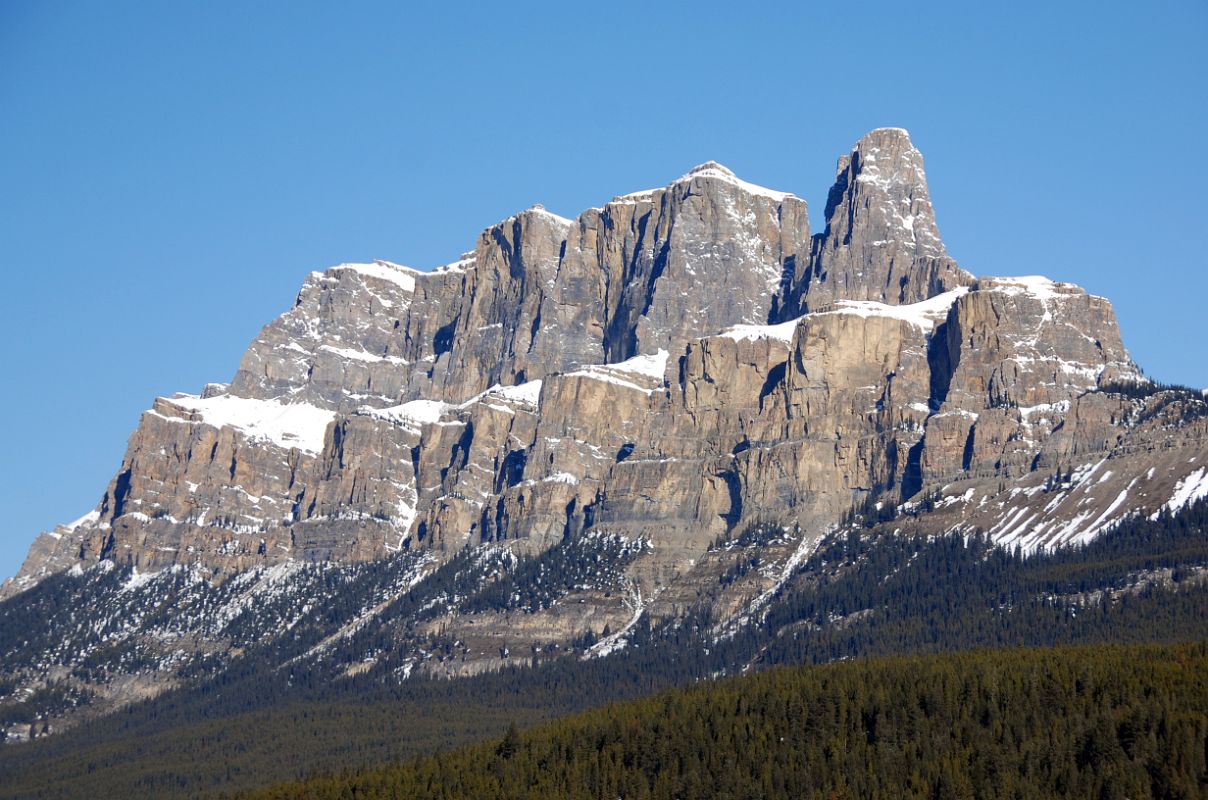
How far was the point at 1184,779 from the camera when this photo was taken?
199875 millimetres
